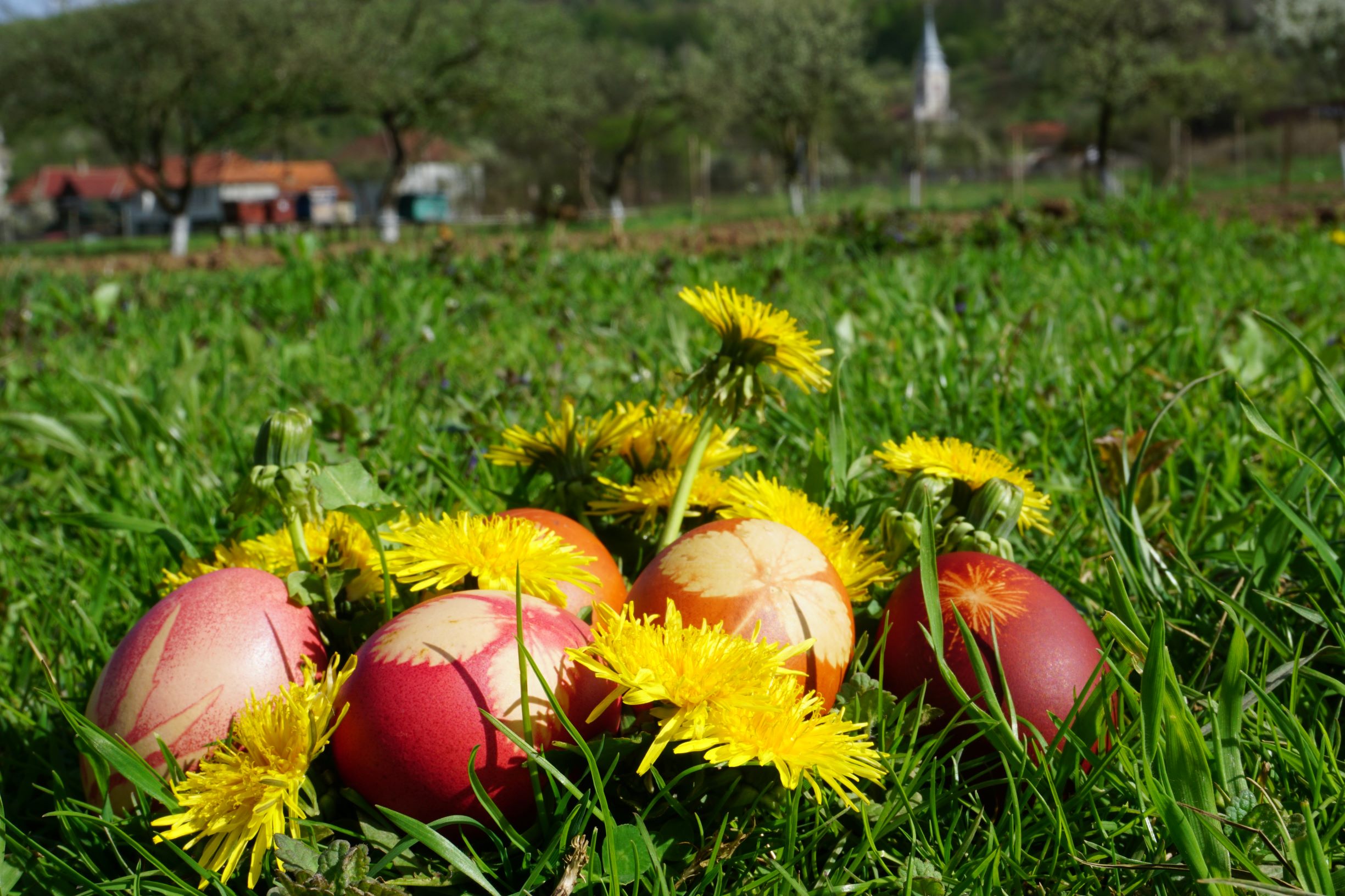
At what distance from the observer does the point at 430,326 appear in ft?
12.3

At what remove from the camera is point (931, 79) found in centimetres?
9294

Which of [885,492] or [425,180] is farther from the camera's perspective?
[425,180]

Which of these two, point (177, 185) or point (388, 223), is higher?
point (177, 185)

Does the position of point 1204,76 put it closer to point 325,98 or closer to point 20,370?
point 325,98

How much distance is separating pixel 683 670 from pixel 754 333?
0.44m

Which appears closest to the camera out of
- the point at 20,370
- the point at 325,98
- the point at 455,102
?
the point at 20,370

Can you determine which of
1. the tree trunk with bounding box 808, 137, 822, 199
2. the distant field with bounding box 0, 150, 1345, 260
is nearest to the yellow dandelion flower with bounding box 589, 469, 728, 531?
the distant field with bounding box 0, 150, 1345, 260

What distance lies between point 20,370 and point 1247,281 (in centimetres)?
440

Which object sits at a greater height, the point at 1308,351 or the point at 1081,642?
the point at 1308,351

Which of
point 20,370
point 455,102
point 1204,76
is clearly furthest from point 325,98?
point 20,370

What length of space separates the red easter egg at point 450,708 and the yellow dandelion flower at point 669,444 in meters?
0.43

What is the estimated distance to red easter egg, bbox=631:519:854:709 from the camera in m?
0.98

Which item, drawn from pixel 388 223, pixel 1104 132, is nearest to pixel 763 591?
pixel 388 223

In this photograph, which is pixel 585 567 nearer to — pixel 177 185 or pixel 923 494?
pixel 923 494
